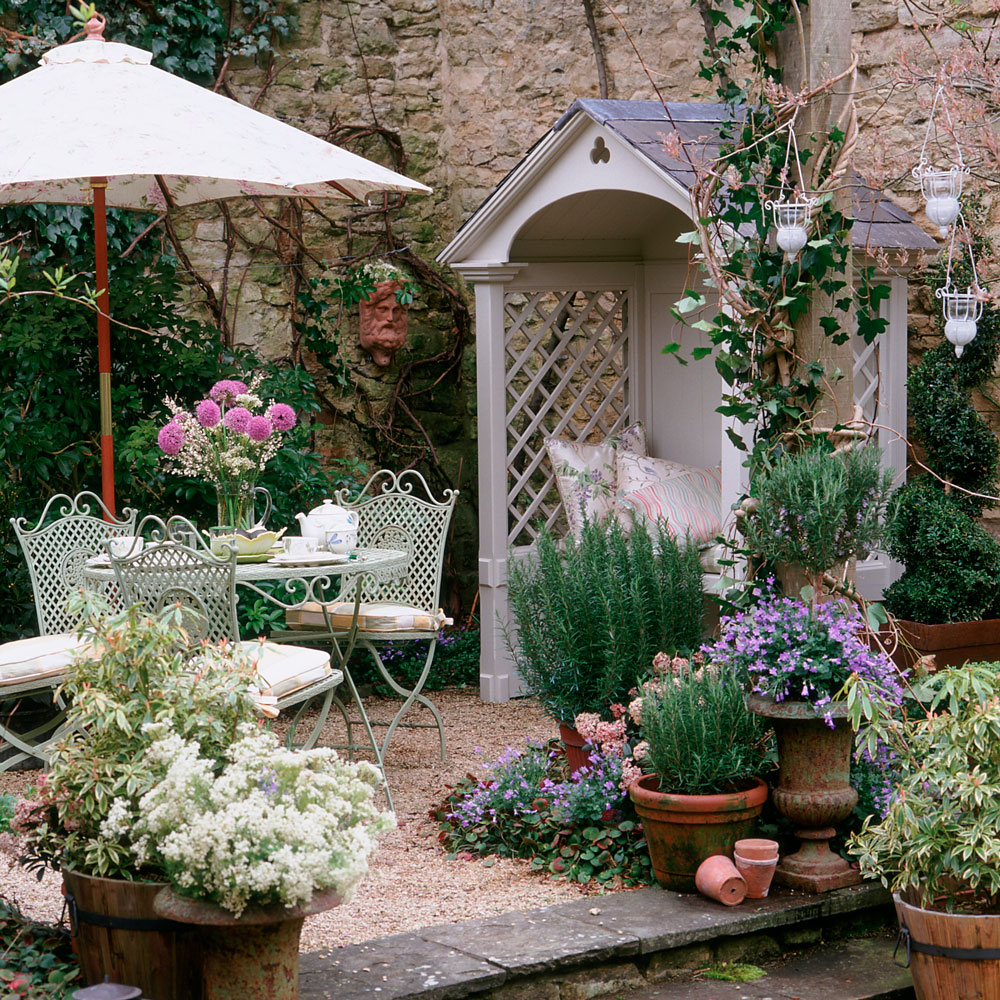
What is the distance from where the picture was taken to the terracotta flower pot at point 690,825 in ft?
11.3

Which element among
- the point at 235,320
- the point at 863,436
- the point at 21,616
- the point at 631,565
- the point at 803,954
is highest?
the point at 235,320

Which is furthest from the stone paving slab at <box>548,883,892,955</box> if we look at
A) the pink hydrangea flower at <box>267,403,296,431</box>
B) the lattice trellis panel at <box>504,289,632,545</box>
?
the lattice trellis panel at <box>504,289,632,545</box>

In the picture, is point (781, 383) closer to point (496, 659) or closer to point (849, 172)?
point (849, 172)

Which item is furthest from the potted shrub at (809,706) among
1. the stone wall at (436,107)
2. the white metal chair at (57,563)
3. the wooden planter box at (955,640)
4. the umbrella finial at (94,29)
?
the stone wall at (436,107)

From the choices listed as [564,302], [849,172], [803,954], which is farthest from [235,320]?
[803,954]

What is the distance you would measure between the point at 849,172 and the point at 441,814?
229cm

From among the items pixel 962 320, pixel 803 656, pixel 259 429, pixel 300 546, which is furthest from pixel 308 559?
pixel 962 320

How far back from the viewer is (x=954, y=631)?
4758mm

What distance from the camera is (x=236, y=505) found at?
14.5 feet

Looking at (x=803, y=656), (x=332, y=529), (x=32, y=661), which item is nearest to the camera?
(x=803, y=656)

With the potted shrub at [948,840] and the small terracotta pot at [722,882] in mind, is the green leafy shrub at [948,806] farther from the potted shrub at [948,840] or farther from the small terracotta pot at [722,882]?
the small terracotta pot at [722,882]

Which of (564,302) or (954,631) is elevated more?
(564,302)

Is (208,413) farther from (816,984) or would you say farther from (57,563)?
(816,984)

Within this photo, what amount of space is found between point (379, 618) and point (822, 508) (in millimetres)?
1872
